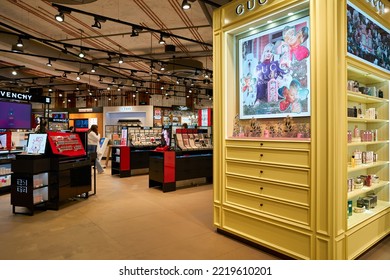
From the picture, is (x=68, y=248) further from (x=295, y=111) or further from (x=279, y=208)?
(x=295, y=111)

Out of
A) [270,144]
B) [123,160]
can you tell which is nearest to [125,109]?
[123,160]

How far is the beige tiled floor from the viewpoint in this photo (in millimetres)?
3391

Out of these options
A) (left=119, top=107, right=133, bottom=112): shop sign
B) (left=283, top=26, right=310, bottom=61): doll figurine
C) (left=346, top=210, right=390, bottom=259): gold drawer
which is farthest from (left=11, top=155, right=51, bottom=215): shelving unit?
(left=119, top=107, right=133, bottom=112): shop sign

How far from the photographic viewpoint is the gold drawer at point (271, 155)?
10.1ft

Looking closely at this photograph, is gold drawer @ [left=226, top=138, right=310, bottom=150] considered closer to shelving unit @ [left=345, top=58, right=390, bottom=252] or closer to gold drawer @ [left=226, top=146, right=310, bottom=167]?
gold drawer @ [left=226, top=146, right=310, bottom=167]

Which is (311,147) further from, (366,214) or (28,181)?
(28,181)

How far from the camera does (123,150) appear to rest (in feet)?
30.1

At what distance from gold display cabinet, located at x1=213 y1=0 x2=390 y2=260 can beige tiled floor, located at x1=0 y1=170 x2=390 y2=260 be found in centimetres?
37

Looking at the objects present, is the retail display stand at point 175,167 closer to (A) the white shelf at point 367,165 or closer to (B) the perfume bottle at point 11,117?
(B) the perfume bottle at point 11,117

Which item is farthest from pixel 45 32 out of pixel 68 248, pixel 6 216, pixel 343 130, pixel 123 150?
pixel 343 130

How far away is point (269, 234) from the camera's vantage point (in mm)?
3434

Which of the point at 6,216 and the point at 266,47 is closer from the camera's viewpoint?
the point at 266,47

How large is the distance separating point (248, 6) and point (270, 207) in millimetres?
2638

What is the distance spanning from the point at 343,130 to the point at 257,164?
109 centimetres
